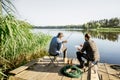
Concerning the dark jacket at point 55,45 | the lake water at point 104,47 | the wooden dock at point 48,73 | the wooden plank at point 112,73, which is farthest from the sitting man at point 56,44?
the lake water at point 104,47

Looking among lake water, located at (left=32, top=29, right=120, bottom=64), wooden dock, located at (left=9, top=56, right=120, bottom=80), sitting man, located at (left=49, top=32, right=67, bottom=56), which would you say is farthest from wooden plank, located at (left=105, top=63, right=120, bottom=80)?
lake water, located at (left=32, top=29, right=120, bottom=64)

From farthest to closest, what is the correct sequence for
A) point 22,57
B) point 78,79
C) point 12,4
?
point 22,57 < point 78,79 < point 12,4

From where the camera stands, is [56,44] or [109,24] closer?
[56,44]

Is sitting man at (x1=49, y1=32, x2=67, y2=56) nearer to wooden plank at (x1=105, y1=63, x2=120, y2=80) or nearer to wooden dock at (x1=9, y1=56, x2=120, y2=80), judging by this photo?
wooden dock at (x1=9, y1=56, x2=120, y2=80)

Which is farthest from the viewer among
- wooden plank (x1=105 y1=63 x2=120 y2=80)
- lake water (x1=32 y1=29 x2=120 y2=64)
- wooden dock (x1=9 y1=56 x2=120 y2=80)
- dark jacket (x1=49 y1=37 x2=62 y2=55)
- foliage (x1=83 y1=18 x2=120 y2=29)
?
foliage (x1=83 y1=18 x2=120 y2=29)

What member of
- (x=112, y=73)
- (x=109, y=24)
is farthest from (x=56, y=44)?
(x=109, y=24)

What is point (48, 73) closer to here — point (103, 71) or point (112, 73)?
point (103, 71)

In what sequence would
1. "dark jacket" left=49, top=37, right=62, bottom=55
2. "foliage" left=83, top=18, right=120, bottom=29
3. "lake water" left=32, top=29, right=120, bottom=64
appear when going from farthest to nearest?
"foliage" left=83, top=18, right=120, bottom=29 → "lake water" left=32, top=29, right=120, bottom=64 → "dark jacket" left=49, top=37, right=62, bottom=55

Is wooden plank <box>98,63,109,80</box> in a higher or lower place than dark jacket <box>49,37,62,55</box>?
lower

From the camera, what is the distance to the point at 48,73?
584 cm

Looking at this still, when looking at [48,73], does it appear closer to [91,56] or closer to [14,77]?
[14,77]

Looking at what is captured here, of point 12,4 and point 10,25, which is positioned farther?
point 10,25

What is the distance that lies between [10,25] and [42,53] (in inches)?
264

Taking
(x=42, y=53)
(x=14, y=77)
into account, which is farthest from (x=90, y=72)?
(x=42, y=53)
